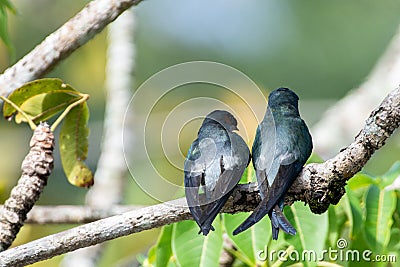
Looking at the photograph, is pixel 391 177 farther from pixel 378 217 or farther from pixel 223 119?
pixel 223 119

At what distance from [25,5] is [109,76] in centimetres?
489

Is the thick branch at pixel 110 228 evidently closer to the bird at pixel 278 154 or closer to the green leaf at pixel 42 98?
the bird at pixel 278 154

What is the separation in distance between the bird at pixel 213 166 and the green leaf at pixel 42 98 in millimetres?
763

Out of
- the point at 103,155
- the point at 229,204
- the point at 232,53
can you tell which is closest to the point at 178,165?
the point at 229,204

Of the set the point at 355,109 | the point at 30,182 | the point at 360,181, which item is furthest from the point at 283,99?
the point at 355,109

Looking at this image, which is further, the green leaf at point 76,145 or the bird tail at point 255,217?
the green leaf at point 76,145

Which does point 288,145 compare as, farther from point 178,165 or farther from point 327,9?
point 327,9

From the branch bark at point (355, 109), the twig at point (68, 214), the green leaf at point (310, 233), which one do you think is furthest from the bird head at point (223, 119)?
the branch bark at point (355, 109)

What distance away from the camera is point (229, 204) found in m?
1.40

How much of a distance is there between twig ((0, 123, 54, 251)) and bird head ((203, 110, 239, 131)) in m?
0.64

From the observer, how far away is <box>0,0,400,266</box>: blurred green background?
7922mm

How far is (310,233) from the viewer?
2.11m

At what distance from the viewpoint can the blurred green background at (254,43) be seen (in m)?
7.92

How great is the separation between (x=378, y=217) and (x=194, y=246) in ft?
1.87
